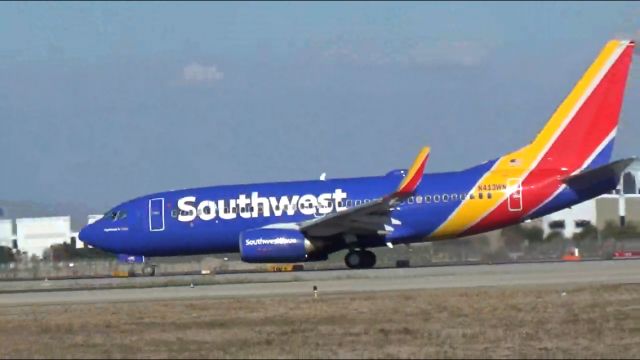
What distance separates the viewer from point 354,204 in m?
40.3

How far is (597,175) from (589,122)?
2.57 metres

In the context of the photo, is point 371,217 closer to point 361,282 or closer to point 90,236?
point 361,282

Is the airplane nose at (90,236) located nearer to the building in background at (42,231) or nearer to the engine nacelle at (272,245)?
the engine nacelle at (272,245)

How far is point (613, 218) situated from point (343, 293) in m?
23.6

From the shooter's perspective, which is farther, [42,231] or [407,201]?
[42,231]

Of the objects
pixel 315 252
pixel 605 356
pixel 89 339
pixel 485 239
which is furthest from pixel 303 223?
pixel 605 356

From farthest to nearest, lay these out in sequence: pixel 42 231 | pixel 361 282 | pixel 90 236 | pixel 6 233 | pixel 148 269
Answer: pixel 42 231 < pixel 6 233 < pixel 148 269 < pixel 90 236 < pixel 361 282

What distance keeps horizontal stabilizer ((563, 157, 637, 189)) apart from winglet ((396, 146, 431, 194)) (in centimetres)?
512

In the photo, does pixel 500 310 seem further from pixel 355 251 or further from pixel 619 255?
pixel 619 255

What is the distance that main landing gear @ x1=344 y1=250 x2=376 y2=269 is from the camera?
133ft

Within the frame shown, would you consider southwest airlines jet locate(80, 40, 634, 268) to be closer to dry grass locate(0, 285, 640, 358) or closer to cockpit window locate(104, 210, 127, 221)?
cockpit window locate(104, 210, 127, 221)

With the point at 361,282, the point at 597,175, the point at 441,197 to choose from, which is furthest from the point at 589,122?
the point at 361,282

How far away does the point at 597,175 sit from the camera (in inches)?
1528

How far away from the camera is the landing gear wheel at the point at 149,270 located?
142ft
